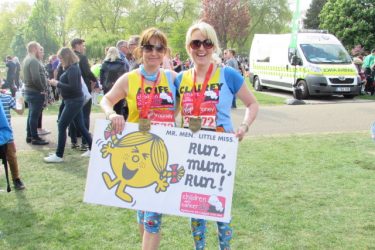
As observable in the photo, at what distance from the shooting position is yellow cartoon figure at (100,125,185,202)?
2.83m

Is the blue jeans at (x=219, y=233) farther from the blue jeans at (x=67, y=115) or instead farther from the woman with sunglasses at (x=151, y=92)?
the blue jeans at (x=67, y=115)

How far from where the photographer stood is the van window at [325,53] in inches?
598

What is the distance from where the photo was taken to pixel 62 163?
6.58m

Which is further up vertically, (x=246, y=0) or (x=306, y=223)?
(x=246, y=0)

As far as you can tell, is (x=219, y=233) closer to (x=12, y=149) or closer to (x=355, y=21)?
(x=12, y=149)

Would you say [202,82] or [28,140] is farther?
[28,140]

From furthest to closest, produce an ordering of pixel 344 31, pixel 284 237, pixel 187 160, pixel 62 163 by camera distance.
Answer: pixel 344 31 → pixel 62 163 → pixel 284 237 → pixel 187 160

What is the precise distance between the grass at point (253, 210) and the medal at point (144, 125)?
1368 mm

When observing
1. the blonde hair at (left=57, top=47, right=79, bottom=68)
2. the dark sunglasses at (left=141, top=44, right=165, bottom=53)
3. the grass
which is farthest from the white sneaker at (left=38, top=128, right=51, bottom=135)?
the dark sunglasses at (left=141, top=44, right=165, bottom=53)

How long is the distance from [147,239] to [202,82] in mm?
1116

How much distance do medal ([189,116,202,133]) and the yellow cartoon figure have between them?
0.73 ft

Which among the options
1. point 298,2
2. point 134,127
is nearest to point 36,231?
point 134,127

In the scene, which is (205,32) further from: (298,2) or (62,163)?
(298,2)

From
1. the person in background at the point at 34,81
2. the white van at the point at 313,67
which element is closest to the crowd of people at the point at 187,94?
the person in background at the point at 34,81
